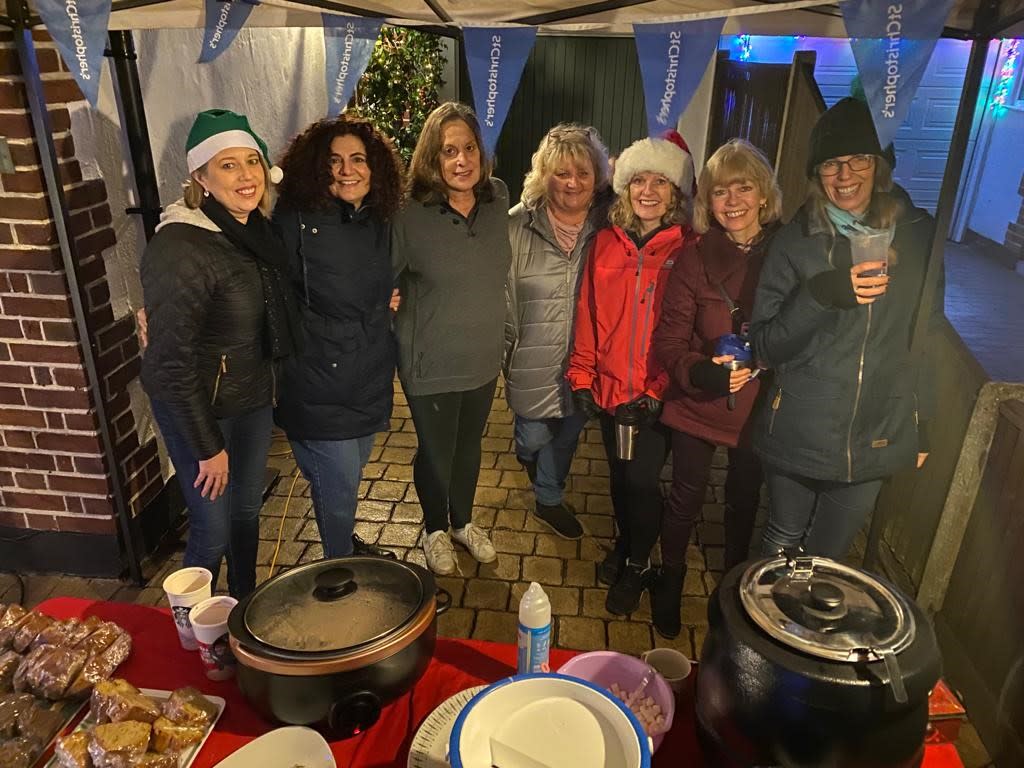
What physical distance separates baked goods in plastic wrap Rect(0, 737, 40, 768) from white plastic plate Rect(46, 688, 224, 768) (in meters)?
0.04

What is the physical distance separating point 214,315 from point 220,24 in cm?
119

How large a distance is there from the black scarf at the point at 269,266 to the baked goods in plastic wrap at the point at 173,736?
135 centimetres

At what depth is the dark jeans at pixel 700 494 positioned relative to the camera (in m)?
2.93

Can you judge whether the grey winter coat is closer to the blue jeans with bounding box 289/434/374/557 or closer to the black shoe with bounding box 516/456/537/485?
the black shoe with bounding box 516/456/537/485

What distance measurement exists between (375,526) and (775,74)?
4656mm

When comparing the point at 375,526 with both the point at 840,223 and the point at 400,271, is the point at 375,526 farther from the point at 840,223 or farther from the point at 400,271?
the point at 840,223

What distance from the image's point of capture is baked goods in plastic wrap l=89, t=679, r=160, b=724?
1543 millimetres

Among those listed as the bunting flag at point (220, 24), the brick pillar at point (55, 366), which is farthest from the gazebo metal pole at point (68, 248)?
the bunting flag at point (220, 24)

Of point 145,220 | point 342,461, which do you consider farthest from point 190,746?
point 145,220

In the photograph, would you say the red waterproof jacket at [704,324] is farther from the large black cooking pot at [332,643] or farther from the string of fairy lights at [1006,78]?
the string of fairy lights at [1006,78]

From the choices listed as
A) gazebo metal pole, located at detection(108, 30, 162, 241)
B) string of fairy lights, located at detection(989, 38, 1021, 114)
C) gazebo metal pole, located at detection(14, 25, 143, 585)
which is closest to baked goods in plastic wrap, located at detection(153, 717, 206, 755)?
gazebo metal pole, located at detection(14, 25, 143, 585)

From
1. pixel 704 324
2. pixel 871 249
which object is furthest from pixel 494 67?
pixel 871 249

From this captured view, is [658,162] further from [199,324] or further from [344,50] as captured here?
[199,324]

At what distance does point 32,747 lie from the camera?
4.92ft
